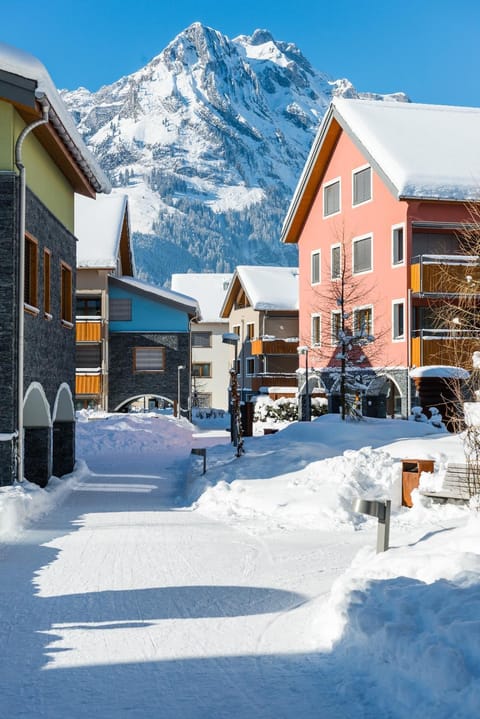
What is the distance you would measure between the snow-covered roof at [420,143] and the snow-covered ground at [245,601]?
616 inches

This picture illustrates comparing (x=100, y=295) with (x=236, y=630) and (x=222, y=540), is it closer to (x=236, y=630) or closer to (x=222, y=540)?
(x=222, y=540)

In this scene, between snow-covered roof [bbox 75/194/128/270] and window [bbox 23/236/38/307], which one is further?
snow-covered roof [bbox 75/194/128/270]

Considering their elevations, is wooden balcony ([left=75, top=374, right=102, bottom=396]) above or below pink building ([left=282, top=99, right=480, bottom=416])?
below

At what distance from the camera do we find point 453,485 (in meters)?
12.4

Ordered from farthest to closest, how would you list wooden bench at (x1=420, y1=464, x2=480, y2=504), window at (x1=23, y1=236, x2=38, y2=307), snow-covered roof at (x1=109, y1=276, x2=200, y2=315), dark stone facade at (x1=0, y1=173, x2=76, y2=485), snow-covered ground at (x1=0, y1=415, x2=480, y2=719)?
snow-covered roof at (x1=109, y1=276, x2=200, y2=315)
window at (x1=23, y1=236, x2=38, y2=307)
dark stone facade at (x1=0, y1=173, x2=76, y2=485)
wooden bench at (x1=420, y1=464, x2=480, y2=504)
snow-covered ground at (x1=0, y1=415, x2=480, y2=719)

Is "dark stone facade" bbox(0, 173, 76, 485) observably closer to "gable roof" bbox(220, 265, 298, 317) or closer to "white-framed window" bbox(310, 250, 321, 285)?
"white-framed window" bbox(310, 250, 321, 285)

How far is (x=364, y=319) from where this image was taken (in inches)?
1241

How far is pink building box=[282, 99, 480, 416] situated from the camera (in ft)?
94.7

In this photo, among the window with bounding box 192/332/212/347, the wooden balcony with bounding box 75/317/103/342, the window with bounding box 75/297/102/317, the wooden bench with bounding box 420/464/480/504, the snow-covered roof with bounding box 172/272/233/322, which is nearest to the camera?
the wooden bench with bounding box 420/464/480/504

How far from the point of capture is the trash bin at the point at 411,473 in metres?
12.8

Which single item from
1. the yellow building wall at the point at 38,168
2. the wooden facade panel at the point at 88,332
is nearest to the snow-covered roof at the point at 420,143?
the wooden facade panel at the point at 88,332

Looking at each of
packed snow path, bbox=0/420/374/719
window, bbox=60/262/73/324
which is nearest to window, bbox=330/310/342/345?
window, bbox=60/262/73/324

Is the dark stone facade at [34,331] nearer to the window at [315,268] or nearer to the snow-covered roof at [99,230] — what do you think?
the snow-covered roof at [99,230]

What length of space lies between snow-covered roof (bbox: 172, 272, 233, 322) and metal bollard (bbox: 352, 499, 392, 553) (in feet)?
186
